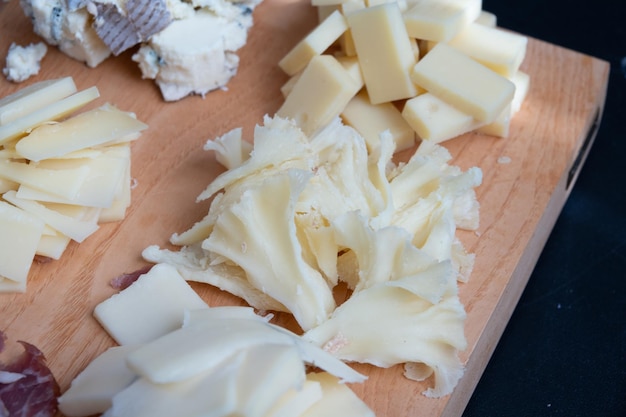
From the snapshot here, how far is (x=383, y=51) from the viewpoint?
83.3 inches

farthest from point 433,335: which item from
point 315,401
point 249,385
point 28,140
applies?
point 28,140

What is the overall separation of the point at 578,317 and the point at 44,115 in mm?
1356

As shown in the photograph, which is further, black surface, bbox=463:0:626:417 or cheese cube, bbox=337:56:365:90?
cheese cube, bbox=337:56:365:90

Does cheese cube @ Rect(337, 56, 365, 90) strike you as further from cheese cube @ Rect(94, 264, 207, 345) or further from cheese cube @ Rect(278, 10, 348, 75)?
cheese cube @ Rect(94, 264, 207, 345)

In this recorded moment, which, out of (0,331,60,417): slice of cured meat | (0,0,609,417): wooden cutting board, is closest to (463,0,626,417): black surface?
(0,0,609,417): wooden cutting board

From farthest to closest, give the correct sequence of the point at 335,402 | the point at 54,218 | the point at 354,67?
the point at 354,67
the point at 54,218
the point at 335,402

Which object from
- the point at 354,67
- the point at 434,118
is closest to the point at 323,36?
the point at 354,67

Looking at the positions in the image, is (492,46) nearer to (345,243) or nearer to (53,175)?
(345,243)

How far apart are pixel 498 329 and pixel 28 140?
1148 mm

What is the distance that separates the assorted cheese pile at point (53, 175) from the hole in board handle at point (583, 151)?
1.12m

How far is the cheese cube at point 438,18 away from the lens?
2111 millimetres

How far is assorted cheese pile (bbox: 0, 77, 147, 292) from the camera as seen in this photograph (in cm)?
184

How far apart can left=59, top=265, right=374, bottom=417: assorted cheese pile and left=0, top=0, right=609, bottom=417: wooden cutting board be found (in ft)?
0.41

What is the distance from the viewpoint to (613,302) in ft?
6.86
